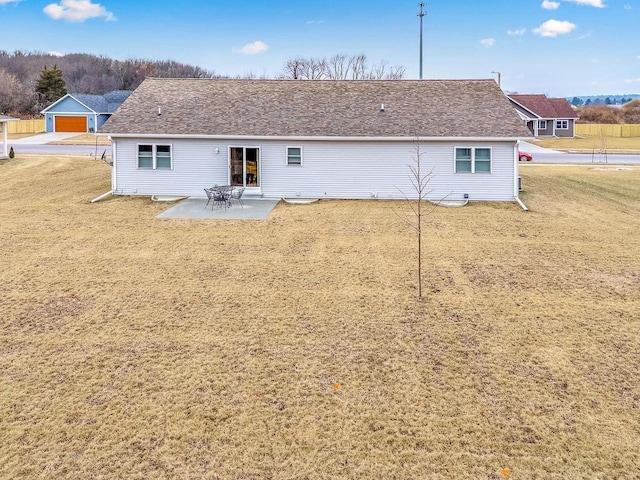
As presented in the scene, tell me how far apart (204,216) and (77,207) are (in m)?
5.28

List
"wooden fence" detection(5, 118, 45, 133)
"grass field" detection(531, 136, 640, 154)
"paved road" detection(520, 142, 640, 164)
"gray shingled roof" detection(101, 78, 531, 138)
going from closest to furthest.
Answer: "gray shingled roof" detection(101, 78, 531, 138) → "paved road" detection(520, 142, 640, 164) → "grass field" detection(531, 136, 640, 154) → "wooden fence" detection(5, 118, 45, 133)

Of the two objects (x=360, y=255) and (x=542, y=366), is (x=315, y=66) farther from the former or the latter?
(x=542, y=366)

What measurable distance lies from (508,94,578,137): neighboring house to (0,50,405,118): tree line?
21513 millimetres

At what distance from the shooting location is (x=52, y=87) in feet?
232

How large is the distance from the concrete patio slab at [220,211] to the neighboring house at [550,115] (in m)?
46.5

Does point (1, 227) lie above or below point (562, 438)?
above

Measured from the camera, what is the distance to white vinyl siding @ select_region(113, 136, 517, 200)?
61.8ft

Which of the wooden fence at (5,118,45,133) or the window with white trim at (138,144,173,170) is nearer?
the window with white trim at (138,144,173,170)

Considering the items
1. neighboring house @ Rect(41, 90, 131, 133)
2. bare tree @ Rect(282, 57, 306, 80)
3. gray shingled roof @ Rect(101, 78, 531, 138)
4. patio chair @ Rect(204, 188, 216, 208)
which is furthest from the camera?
bare tree @ Rect(282, 57, 306, 80)

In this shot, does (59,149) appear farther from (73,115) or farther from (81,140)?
(73,115)

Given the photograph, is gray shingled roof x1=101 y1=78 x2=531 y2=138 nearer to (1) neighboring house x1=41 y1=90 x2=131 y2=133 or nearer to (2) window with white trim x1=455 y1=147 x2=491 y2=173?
(2) window with white trim x1=455 y1=147 x2=491 y2=173

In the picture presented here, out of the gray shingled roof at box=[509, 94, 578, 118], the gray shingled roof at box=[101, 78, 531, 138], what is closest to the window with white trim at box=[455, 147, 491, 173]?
the gray shingled roof at box=[101, 78, 531, 138]

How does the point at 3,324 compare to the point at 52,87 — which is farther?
the point at 52,87

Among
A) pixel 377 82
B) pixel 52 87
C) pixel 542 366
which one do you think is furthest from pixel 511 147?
pixel 52 87
